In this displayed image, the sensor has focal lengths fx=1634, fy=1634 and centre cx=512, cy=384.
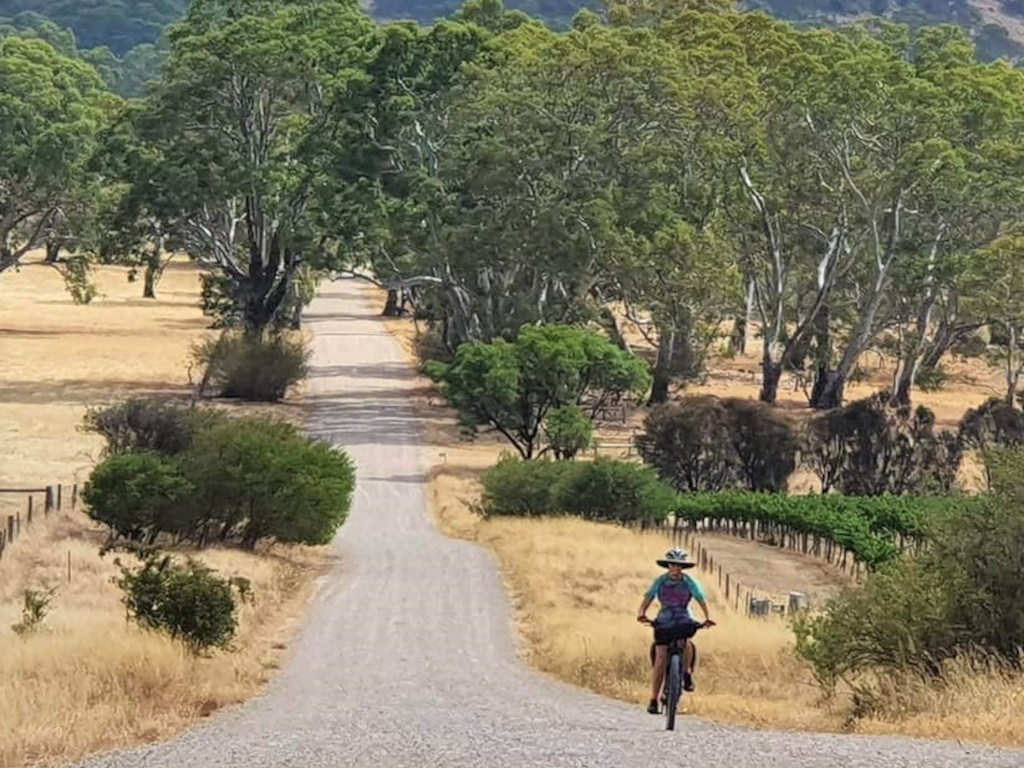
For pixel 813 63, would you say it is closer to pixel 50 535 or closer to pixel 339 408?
pixel 339 408

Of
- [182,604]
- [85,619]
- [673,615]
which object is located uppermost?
[673,615]

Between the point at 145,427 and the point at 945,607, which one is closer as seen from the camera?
the point at 945,607

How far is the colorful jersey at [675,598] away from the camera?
13.8m

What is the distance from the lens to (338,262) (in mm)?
58094

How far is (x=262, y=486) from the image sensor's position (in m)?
30.1

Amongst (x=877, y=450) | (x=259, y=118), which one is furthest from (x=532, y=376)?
(x=259, y=118)

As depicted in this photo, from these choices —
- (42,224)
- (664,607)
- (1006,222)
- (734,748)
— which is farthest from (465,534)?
(42,224)

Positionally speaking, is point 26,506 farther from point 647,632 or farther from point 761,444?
point 761,444

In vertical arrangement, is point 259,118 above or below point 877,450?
above

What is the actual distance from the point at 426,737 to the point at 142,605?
A: 273 inches

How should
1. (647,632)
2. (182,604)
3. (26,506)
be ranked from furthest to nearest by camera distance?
(26,506)
(647,632)
(182,604)

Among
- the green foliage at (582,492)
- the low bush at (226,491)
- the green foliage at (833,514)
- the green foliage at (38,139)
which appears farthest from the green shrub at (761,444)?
the green foliage at (38,139)

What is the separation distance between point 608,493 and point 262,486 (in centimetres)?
1048

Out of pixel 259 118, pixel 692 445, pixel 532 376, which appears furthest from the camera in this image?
pixel 259 118
